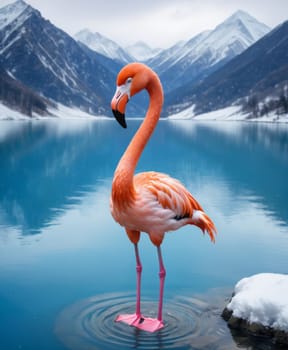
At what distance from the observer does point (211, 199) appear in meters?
16.5

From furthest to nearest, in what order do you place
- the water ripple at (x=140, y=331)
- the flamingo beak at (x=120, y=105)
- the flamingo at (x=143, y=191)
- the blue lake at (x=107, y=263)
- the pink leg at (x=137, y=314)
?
1. the pink leg at (x=137, y=314)
2. the blue lake at (x=107, y=263)
3. the water ripple at (x=140, y=331)
4. the flamingo at (x=143, y=191)
5. the flamingo beak at (x=120, y=105)

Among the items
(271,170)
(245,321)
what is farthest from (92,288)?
(271,170)

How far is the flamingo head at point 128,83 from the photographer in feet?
18.0

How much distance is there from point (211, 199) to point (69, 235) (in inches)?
253

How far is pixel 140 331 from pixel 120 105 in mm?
2831

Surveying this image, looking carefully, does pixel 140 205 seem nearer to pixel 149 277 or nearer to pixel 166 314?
pixel 166 314

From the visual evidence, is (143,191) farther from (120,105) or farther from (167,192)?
(120,105)

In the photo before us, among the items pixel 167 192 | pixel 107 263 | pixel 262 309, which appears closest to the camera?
pixel 167 192

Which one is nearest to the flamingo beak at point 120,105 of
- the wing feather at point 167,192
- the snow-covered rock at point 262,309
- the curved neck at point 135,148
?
A: the curved neck at point 135,148

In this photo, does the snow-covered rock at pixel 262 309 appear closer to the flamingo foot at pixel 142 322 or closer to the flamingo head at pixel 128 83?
the flamingo foot at pixel 142 322

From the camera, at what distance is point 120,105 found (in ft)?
17.9

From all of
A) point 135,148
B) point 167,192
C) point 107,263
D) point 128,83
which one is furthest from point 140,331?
point 107,263

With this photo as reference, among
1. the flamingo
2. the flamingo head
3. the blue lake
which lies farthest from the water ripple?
the flamingo head

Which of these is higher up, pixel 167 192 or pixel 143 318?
pixel 167 192
